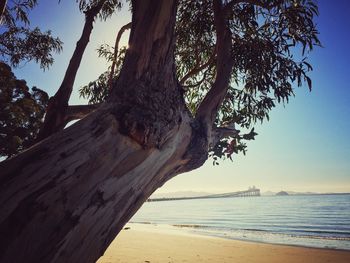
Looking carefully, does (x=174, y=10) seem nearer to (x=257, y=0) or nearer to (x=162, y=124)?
(x=162, y=124)

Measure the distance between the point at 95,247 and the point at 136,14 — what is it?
166cm

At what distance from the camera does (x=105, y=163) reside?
145 centimetres

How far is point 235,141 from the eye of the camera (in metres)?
4.25

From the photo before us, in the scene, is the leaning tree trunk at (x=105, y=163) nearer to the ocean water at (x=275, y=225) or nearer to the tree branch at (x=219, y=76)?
the tree branch at (x=219, y=76)

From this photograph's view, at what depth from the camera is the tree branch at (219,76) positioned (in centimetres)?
285

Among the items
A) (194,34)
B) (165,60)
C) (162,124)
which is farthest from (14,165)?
(194,34)

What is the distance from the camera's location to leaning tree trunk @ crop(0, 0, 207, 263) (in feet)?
3.50

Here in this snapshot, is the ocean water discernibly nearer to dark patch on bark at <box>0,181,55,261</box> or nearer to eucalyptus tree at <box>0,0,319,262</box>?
eucalyptus tree at <box>0,0,319,262</box>

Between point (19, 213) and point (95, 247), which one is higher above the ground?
point (19, 213)

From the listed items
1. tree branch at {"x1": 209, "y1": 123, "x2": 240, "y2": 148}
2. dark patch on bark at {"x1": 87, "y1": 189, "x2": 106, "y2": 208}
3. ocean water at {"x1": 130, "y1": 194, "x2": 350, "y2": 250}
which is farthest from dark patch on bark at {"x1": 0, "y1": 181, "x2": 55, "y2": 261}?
ocean water at {"x1": 130, "y1": 194, "x2": 350, "y2": 250}

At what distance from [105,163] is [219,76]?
6.57ft

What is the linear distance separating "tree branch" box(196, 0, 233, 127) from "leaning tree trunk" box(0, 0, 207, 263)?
489mm

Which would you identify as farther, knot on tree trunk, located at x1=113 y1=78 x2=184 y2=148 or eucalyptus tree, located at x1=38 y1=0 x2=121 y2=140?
eucalyptus tree, located at x1=38 y1=0 x2=121 y2=140

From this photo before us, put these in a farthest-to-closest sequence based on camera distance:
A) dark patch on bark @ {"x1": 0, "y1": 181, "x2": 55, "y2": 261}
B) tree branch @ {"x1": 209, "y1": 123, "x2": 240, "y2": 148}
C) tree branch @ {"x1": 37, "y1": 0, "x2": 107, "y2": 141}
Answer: tree branch @ {"x1": 209, "y1": 123, "x2": 240, "y2": 148}
tree branch @ {"x1": 37, "y1": 0, "x2": 107, "y2": 141}
dark patch on bark @ {"x1": 0, "y1": 181, "x2": 55, "y2": 261}
